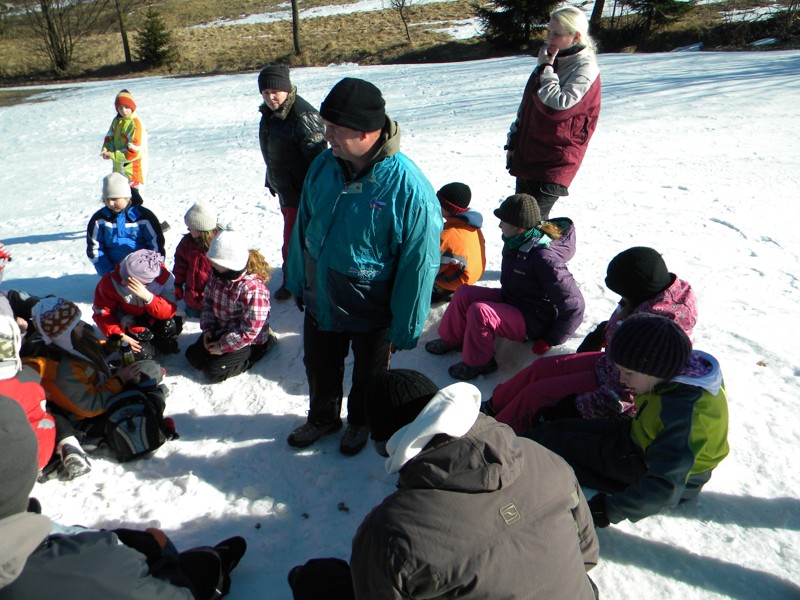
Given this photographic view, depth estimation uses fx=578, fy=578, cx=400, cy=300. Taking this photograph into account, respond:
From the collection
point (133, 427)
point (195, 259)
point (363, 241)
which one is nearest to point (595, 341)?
point (363, 241)

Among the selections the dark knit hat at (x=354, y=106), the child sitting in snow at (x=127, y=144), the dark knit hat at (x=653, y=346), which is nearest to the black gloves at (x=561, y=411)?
the dark knit hat at (x=653, y=346)

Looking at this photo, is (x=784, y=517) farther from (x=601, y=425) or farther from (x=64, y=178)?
(x=64, y=178)

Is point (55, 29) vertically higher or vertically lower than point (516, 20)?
higher

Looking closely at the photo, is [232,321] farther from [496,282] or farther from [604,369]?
[604,369]

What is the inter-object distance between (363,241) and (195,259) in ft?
7.73

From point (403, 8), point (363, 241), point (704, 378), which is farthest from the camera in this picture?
point (403, 8)

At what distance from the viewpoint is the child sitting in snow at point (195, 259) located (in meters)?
4.28

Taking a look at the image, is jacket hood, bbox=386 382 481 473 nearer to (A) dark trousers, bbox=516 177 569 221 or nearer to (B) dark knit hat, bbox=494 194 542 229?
(B) dark knit hat, bbox=494 194 542 229

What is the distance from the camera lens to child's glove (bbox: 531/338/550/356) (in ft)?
12.1

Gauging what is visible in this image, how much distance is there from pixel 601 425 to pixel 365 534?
1.54 m

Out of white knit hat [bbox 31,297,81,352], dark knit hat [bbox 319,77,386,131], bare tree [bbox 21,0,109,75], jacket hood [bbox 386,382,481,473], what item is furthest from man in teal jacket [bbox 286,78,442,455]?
bare tree [bbox 21,0,109,75]

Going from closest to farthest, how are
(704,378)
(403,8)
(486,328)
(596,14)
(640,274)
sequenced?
(704,378), (640,274), (486,328), (596,14), (403,8)

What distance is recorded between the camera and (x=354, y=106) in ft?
7.66

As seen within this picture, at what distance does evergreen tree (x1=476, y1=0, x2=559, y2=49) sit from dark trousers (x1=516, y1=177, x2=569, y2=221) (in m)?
20.3
